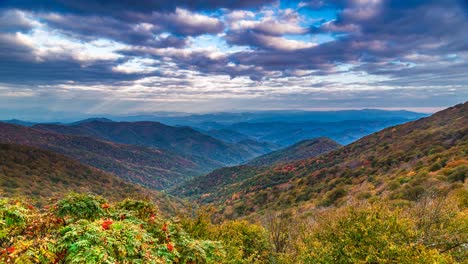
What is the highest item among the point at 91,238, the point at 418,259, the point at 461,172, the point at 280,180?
the point at 91,238

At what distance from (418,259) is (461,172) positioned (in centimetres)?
3689

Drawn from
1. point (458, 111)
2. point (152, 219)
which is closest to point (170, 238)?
point (152, 219)

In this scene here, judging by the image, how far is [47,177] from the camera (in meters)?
104

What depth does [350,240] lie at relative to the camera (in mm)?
14359

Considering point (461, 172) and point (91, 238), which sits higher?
point (91, 238)

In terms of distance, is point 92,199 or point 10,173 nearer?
point 92,199

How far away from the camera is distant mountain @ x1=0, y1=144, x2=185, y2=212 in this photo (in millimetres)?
85594

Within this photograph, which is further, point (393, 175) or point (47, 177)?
point (47, 177)

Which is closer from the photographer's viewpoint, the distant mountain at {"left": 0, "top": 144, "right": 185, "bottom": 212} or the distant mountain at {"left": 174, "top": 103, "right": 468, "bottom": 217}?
the distant mountain at {"left": 174, "top": 103, "right": 468, "bottom": 217}

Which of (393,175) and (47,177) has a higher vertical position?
(393,175)

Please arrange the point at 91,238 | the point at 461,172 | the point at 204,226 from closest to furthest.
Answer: the point at 91,238 → the point at 204,226 → the point at 461,172

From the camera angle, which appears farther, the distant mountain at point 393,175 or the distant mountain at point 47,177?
the distant mountain at point 47,177

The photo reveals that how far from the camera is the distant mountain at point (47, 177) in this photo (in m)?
85.6

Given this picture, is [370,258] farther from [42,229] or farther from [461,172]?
[461,172]
